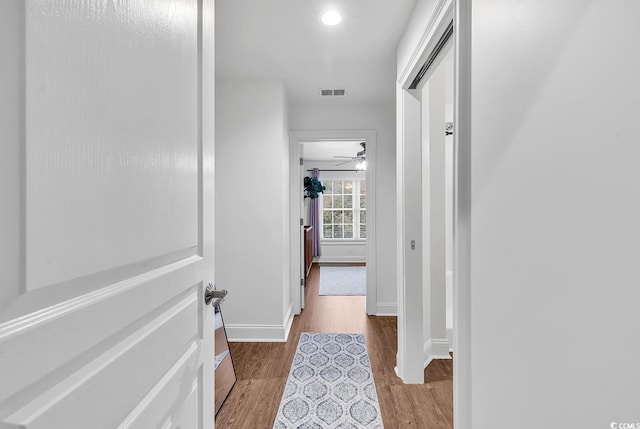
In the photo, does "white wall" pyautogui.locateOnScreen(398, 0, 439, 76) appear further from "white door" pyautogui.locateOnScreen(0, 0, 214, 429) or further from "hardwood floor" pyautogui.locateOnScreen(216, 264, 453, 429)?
"hardwood floor" pyautogui.locateOnScreen(216, 264, 453, 429)

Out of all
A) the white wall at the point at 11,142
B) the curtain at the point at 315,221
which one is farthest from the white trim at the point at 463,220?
the curtain at the point at 315,221

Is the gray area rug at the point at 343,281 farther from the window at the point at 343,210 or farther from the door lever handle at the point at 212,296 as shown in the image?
the door lever handle at the point at 212,296

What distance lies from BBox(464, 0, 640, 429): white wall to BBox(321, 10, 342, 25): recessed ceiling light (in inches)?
46.9

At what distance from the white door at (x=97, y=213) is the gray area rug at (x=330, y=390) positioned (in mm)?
1242

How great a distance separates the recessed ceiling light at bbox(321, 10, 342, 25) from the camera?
2012 millimetres

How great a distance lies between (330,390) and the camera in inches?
84.3

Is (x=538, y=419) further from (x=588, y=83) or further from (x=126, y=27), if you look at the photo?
(x=126, y=27)

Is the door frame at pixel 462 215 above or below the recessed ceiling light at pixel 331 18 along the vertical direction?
below

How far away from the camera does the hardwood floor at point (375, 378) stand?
6.10 ft

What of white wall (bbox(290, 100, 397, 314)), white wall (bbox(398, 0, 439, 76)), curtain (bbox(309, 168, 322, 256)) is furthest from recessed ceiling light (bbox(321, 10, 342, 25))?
curtain (bbox(309, 168, 322, 256))

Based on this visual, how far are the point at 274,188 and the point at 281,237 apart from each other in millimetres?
459

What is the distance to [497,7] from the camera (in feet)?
3.14

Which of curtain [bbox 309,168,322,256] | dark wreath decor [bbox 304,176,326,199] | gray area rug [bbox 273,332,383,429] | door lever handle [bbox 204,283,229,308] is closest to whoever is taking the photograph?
door lever handle [bbox 204,283,229,308]

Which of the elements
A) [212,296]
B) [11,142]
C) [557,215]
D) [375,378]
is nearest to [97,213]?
[11,142]
